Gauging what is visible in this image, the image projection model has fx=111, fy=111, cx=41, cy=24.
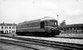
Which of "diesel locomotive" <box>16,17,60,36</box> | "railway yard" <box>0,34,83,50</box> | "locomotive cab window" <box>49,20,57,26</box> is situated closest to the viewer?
"railway yard" <box>0,34,83,50</box>

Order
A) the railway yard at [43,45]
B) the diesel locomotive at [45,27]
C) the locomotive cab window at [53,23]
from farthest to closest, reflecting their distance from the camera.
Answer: the locomotive cab window at [53,23] → the diesel locomotive at [45,27] → the railway yard at [43,45]

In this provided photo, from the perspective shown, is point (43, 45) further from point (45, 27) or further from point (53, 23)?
point (53, 23)

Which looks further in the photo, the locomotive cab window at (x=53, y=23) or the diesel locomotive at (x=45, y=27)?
the locomotive cab window at (x=53, y=23)

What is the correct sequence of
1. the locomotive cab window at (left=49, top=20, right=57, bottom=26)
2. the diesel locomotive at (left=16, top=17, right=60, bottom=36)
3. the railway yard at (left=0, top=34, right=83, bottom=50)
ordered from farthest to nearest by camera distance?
the locomotive cab window at (left=49, top=20, right=57, bottom=26) → the diesel locomotive at (left=16, top=17, right=60, bottom=36) → the railway yard at (left=0, top=34, right=83, bottom=50)

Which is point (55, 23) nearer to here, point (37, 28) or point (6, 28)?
point (37, 28)

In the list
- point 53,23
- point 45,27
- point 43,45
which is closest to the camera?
point 43,45

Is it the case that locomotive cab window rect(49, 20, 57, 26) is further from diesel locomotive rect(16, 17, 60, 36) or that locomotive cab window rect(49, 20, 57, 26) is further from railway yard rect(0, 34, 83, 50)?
railway yard rect(0, 34, 83, 50)

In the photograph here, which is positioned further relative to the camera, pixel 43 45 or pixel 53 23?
pixel 53 23

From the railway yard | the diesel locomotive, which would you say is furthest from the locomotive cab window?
the railway yard

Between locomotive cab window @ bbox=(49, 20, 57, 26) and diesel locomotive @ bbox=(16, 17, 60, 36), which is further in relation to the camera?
locomotive cab window @ bbox=(49, 20, 57, 26)

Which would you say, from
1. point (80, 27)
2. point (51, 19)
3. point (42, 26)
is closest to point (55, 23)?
point (51, 19)

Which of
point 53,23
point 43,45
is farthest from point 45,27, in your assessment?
point 43,45

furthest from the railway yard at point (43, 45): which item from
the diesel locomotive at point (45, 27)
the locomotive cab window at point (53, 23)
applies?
the locomotive cab window at point (53, 23)

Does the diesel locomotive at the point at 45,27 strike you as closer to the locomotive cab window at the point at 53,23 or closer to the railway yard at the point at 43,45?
the locomotive cab window at the point at 53,23
